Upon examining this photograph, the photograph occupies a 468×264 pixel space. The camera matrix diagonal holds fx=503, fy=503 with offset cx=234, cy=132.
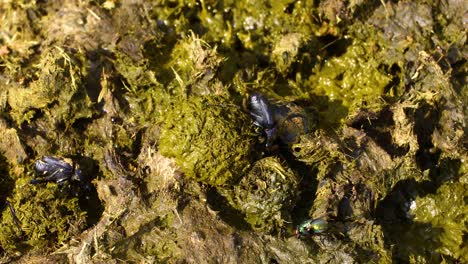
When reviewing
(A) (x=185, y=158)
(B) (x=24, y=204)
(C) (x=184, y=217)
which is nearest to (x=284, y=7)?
(A) (x=185, y=158)

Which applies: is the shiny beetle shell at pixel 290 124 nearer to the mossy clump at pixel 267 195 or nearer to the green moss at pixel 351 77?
the mossy clump at pixel 267 195

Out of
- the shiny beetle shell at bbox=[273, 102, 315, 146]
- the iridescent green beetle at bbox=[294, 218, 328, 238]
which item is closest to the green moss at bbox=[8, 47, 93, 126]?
the shiny beetle shell at bbox=[273, 102, 315, 146]

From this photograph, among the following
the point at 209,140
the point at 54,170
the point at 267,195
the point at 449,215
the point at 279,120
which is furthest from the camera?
the point at 449,215

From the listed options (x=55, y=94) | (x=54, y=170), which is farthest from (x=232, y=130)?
(x=55, y=94)

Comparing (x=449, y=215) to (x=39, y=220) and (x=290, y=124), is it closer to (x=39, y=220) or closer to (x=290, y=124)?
(x=290, y=124)

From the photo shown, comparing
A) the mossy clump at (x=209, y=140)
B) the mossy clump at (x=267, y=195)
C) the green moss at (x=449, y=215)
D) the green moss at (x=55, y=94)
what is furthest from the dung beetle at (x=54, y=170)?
the green moss at (x=449, y=215)

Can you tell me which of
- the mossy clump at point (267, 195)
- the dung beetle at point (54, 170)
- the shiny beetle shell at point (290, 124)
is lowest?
the dung beetle at point (54, 170)

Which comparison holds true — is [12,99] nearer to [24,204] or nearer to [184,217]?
[24,204]
